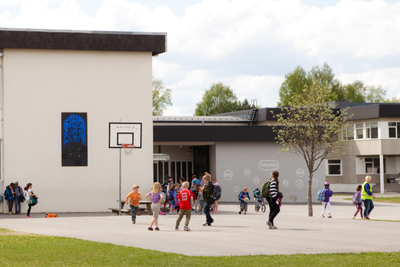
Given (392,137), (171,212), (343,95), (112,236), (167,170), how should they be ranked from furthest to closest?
(343,95), (392,137), (167,170), (171,212), (112,236)

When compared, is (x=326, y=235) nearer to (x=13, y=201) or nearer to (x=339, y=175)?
(x=13, y=201)

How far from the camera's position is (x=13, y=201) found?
25641 millimetres

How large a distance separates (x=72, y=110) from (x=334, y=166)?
32.2 m

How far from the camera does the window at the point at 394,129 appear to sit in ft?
154

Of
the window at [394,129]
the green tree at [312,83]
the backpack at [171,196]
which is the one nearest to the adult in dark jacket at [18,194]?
the backpack at [171,196]

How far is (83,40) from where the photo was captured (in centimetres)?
2659

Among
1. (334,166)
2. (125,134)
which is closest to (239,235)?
(125,134)

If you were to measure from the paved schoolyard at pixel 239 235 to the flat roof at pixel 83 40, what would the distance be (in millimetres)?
9635

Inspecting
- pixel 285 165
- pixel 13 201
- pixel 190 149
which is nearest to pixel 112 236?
pixel 13 201

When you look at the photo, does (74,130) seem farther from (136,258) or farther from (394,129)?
(394,129)

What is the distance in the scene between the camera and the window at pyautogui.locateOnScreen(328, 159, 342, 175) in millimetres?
52500

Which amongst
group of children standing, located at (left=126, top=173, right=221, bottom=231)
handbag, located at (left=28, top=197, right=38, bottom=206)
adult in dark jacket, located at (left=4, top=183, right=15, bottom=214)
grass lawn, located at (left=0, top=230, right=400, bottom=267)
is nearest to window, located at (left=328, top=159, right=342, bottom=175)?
adult in dark jacket, located at (left=4, top=183, right=15, bottom=214)

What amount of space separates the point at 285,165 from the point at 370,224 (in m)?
18.0

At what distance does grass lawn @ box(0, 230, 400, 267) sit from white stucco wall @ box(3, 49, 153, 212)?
1403 cm
